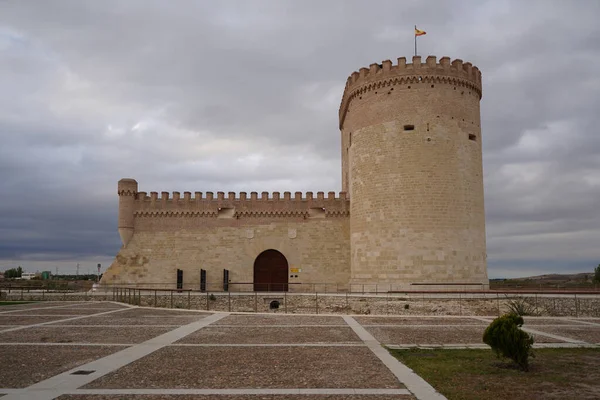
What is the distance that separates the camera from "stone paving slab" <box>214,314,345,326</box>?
15086mm

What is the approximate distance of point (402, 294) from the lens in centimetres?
2200

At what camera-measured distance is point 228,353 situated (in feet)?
32.0

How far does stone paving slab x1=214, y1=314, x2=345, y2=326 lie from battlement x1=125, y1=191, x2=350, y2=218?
1266 centimetres

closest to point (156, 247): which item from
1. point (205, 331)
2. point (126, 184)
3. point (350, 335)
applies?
point (126, 184)

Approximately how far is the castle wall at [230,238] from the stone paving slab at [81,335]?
15.7 m

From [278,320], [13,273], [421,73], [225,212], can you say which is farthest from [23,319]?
[13,273]

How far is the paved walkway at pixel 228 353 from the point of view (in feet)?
22.7

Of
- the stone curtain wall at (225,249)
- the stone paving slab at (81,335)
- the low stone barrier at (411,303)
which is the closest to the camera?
the stone paving slab at (81,335)

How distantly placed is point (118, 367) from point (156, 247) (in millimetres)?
22041

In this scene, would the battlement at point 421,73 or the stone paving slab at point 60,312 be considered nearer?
the stone paving slab at point 60,312

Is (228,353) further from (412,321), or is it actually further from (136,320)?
(412,321)

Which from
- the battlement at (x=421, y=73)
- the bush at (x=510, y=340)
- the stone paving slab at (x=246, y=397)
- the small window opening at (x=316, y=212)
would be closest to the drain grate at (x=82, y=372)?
the stone paving slab at (x=246, y=397)

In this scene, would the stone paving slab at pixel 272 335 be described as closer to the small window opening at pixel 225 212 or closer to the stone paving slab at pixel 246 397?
the stone paving slab at pixel 246 397

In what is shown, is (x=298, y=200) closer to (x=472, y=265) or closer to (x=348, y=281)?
(x=348, y=281)
